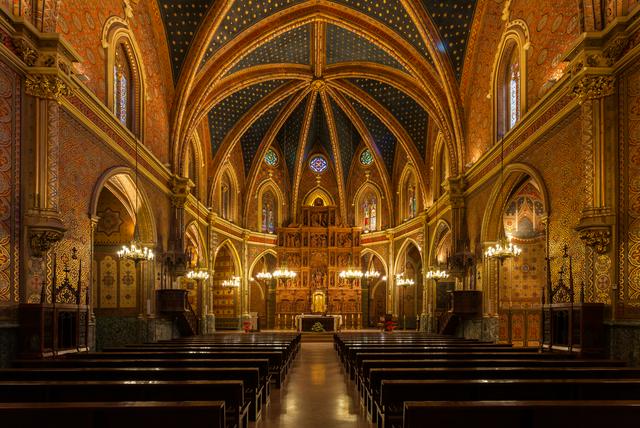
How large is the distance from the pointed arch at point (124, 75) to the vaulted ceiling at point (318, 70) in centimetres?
304

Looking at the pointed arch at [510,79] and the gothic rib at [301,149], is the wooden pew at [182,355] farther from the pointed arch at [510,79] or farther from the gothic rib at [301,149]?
the gothic rib at [301,149]

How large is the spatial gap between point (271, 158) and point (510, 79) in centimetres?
2150

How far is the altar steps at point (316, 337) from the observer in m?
30.8

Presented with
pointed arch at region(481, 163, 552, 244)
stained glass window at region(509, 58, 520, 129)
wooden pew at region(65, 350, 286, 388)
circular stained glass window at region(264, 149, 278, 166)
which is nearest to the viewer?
wooden pew at region(65, 350, 286, 388)

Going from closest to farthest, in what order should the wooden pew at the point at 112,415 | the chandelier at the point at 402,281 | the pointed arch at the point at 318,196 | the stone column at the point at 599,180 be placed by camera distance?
the wooden pew at the point at 112,415 → the stone column at the point at 599,180 → the chandelier at the point at 402,281 → the pointed arch at the point at 318,196

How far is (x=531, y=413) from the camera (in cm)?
Answer: 476

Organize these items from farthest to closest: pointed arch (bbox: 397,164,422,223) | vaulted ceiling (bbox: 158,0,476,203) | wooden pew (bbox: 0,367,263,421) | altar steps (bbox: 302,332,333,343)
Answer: pointed arch (bbox: 397,164,422,223) < altar steps (bbox: 302,332,333,343) < vaulted ceiling (bbox: 158,0,476,203) < wooden pew (bbox: 0,367,263,421)

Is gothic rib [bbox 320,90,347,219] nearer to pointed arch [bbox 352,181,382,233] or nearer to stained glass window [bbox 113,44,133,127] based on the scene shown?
pointed arch [bbox 352,181,382,233]

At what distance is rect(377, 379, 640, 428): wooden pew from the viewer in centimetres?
650

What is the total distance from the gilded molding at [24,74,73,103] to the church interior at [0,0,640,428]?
5cm

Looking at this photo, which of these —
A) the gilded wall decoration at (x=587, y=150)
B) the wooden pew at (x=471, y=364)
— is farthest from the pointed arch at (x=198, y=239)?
the wooden pew at (x=471, y=364)

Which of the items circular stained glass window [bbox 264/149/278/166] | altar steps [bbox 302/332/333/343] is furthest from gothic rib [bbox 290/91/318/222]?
altar steps [bbox 302/332/333/343]

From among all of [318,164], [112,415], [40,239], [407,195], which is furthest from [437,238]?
[112,415]

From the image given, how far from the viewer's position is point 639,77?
447 inches
